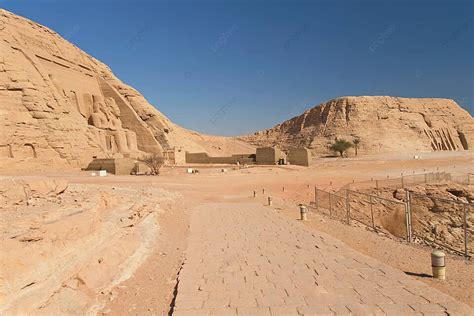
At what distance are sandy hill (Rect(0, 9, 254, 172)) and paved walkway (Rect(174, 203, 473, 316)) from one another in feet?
57.1

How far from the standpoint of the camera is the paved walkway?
404 centimetres

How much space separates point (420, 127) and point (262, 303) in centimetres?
6309

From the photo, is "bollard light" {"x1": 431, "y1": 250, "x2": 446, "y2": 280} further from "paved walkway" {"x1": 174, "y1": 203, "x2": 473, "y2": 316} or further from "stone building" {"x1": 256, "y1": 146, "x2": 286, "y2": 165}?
"stone building" {"x1": 256, "y1": 146, "x2": 286, "y2": 165}

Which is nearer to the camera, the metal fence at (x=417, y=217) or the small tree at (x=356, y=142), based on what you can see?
the metal fence at (x=417, y=217)

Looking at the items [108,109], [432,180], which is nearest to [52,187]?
[432,180]

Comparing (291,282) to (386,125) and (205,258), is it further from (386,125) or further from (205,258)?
(386,125)

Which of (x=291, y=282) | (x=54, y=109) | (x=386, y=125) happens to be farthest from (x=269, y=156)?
(x=386, y=125)

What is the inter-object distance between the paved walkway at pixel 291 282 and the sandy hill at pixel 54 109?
17.4 meters

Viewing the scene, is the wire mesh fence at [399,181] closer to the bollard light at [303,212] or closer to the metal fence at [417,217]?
the metal fence at [417,217]

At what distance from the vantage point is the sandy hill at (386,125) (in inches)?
2137

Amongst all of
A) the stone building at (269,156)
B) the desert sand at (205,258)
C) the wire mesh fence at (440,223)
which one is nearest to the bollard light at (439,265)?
the desert sand at (205,258)

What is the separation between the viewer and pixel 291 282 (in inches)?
192

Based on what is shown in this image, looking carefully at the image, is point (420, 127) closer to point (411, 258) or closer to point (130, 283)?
point (411, 258)

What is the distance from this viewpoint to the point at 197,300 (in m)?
4.32
